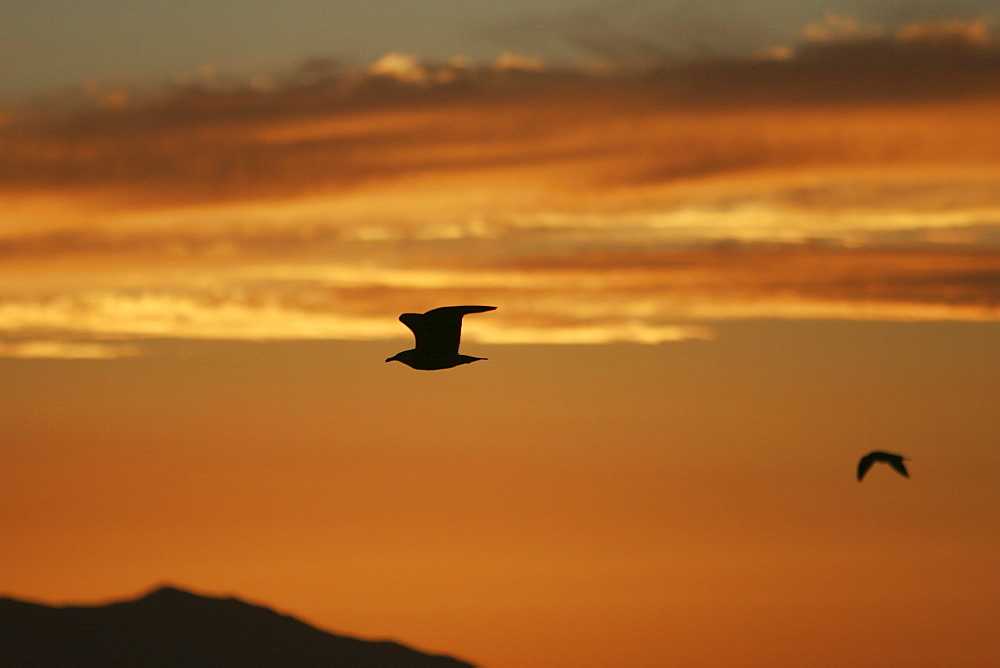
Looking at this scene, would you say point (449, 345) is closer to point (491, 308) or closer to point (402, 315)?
point (402, 315)

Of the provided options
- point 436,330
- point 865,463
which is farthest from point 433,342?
point 865,463

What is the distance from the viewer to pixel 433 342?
57000 mm

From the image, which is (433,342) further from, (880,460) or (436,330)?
(880,460)

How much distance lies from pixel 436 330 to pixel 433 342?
0.62 m

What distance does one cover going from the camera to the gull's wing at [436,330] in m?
55.8

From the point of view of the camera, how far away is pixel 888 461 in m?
61.0

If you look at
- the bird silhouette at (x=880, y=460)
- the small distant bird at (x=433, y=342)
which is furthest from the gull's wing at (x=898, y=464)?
the small distant bird at (x=433, y=342)

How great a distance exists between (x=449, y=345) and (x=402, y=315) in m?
2.27

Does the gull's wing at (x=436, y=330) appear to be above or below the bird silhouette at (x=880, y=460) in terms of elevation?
above

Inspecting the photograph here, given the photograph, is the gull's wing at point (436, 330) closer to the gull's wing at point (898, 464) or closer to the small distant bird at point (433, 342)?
the small distant bird at point (433, 342)

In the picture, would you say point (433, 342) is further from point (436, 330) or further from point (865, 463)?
point (865, 463)

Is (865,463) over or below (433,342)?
below

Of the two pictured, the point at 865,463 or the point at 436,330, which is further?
the point at 865,463

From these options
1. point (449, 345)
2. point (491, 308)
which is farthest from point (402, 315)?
point (491, 308)
